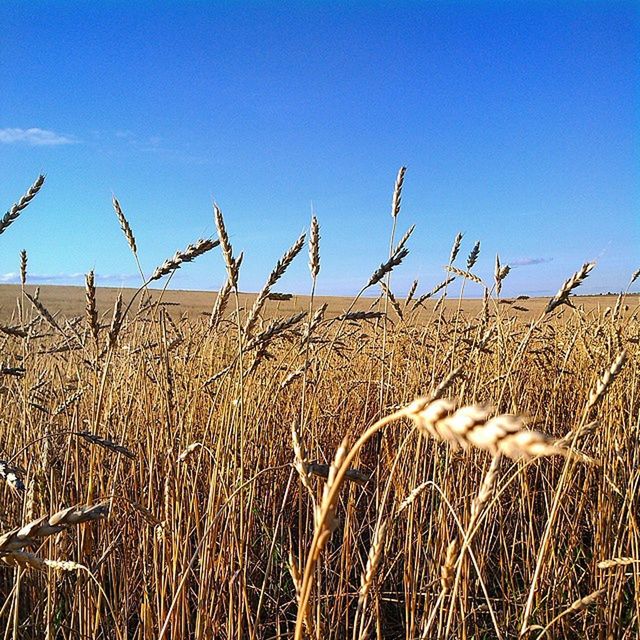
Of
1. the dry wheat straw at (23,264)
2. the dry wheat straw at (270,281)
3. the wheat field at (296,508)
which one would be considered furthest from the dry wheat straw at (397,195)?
the dry wheat straw at (23,264)

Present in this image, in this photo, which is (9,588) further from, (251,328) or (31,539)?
(31,539)

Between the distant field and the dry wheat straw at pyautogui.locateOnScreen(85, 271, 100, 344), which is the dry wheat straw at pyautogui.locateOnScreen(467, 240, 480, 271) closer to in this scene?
the distant field

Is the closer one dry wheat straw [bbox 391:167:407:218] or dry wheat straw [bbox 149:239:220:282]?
dry wheat straw [bbox 149:239:220:282]

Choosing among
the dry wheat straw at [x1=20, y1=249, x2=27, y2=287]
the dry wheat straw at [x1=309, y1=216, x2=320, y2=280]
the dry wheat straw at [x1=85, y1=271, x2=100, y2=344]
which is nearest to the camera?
the dry wheat straw at [x1=85, y1=271, x2=100, y2=344]

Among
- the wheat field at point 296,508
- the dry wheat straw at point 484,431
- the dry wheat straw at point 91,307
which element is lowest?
the wheat field at point 296,508

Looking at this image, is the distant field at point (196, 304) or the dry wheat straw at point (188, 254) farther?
the distant field at point (196, 304)

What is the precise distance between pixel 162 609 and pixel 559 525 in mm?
1482

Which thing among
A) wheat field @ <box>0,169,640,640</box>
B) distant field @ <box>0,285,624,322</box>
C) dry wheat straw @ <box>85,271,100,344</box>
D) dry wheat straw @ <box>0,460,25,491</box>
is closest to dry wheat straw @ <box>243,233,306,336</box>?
wheat field @ <box>0,169,640,640</box>

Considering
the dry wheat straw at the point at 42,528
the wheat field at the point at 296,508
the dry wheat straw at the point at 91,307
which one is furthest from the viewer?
the dry wheat straw at the point at 91,307

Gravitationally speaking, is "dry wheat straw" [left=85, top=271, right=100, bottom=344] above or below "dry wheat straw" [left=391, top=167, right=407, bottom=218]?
below

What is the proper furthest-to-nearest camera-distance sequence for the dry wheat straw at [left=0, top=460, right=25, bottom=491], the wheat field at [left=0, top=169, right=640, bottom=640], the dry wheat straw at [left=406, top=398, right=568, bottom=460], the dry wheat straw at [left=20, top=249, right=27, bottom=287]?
the dry wheat straw at [left=20, top=249, right=27, bottom=287] < the wheat field at [left=0, top=169, right=640, bottom=640] < the dry wheat straw at [left=0, top=460, right=25, bottom=491] < the dry wheat straw at [left=406, top=398, right=568, bottom=460]

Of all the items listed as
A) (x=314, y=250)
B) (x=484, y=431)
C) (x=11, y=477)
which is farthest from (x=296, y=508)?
(x=484, y=431)

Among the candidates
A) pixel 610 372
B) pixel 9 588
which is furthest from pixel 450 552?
pixel 9 588

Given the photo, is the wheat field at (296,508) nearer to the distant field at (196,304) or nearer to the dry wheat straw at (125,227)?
the dry wheat straw at (125,227)
